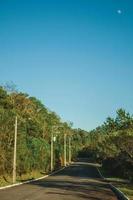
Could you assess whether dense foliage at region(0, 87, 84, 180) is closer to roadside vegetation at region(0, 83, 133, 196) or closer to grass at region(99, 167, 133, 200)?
roadside vegetation at region(0, 83, 133, 196)

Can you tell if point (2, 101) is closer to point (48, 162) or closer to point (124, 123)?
point (48, 162)

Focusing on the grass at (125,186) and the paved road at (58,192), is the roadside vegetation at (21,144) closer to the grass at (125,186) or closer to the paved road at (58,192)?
the paved road at (58,192)

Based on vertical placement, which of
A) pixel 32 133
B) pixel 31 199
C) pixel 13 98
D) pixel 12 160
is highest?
pixel 13 98

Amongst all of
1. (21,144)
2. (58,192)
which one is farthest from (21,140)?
(58,192)

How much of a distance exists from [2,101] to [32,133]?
11.1 meters

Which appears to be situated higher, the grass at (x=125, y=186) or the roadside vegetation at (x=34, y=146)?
the roadside vegetation at (x=34, y=146)

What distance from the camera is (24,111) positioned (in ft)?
279

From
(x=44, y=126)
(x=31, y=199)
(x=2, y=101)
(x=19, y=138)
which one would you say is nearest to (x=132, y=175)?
(x=19, y=138)

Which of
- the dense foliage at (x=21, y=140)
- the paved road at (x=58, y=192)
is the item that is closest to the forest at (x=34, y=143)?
the dense foliage at (x=21, y=140)

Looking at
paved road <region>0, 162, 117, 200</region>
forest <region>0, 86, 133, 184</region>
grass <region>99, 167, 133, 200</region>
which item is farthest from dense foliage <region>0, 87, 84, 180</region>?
grass <region>99, 167, 133, 200</region>

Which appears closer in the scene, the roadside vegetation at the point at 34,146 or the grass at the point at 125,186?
the grass at the point at 125,186

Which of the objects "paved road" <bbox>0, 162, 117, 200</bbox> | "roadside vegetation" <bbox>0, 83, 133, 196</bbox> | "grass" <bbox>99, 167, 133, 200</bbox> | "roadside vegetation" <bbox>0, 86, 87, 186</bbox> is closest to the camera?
"paved road" <bbox>0, 162, 117, 200</bbox>

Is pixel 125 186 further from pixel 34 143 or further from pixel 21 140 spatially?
pixel 34 143

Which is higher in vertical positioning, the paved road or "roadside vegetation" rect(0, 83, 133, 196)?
"roadside vegetation" rect(0, 83, 133, 196)
